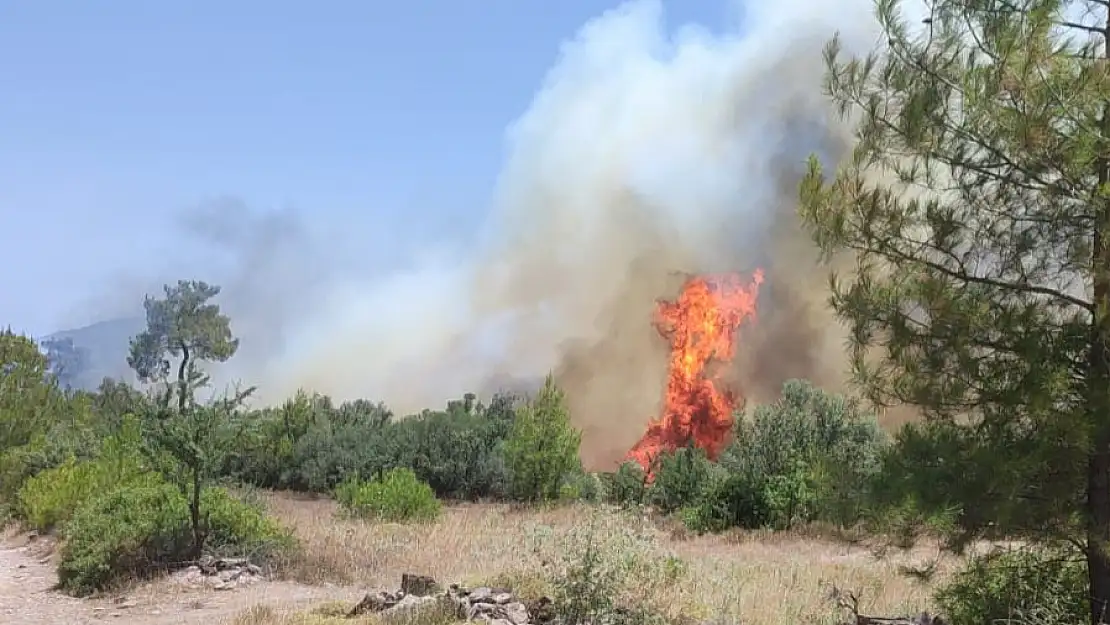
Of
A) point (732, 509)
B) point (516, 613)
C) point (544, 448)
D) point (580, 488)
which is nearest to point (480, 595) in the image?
point (516, 613)

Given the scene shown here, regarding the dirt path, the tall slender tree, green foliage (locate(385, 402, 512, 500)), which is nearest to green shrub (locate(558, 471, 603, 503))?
green foliage (locate(385, 402, 512, 500))

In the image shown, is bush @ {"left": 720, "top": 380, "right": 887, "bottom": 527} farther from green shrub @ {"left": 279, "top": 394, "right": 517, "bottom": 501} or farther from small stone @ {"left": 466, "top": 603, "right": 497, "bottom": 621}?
small stone @ {"left": 466, "top": 603, "right": 497, "bottom": 621}

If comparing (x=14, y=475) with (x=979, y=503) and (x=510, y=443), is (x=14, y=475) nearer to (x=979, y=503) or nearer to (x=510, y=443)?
(x=510, y=443)

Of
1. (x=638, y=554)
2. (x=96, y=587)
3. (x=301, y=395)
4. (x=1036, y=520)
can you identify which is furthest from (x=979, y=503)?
(x=301, y=395)

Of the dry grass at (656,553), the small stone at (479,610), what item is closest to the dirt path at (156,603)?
the dry grass at (656,553)

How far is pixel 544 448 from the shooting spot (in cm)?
2223

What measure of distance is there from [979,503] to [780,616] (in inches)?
103

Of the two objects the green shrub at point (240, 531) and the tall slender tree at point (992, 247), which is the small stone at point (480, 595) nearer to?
the tall slender tree at point (992, 247)

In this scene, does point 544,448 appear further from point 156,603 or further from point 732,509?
point 156,603

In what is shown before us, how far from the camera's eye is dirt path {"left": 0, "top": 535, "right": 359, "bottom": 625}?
10.4 meters

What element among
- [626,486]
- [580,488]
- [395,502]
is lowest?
[395,502]

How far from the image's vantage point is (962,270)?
721 cm

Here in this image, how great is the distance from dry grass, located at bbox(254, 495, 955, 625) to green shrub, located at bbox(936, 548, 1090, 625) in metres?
0.80

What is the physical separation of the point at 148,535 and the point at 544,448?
35.6 ft
